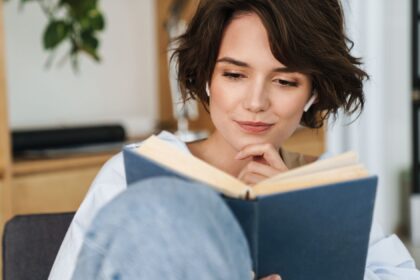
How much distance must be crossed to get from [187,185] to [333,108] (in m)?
0.66

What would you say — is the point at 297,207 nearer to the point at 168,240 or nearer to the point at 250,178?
the point at 168,240

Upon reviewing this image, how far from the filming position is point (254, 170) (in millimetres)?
1156

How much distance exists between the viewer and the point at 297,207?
88cm

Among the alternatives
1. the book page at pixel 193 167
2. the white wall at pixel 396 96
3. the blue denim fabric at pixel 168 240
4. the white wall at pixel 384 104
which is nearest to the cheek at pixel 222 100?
the book page at pixel 193 167

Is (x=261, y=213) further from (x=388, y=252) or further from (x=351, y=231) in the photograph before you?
(x=388, y=252)

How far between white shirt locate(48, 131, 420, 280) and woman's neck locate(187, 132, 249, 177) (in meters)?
0.06

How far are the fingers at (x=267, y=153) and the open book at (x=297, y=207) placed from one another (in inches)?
9.9

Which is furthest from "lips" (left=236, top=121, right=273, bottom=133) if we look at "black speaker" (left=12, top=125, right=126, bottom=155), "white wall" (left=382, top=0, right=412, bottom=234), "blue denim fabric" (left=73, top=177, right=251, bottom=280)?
"white wall" (left=382, top=0, right=412, bottom=234)

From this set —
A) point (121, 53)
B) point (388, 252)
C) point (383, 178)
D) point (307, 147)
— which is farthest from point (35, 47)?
point (388, 252)

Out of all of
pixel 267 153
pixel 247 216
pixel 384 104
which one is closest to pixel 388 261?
pixel 267 153

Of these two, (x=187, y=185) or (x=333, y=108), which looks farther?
(x=333, y=108)

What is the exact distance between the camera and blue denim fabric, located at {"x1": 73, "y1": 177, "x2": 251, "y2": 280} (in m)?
0.80

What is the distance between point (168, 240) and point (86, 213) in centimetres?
42

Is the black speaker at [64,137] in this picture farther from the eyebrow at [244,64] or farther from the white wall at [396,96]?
the white wall at [396,96]
